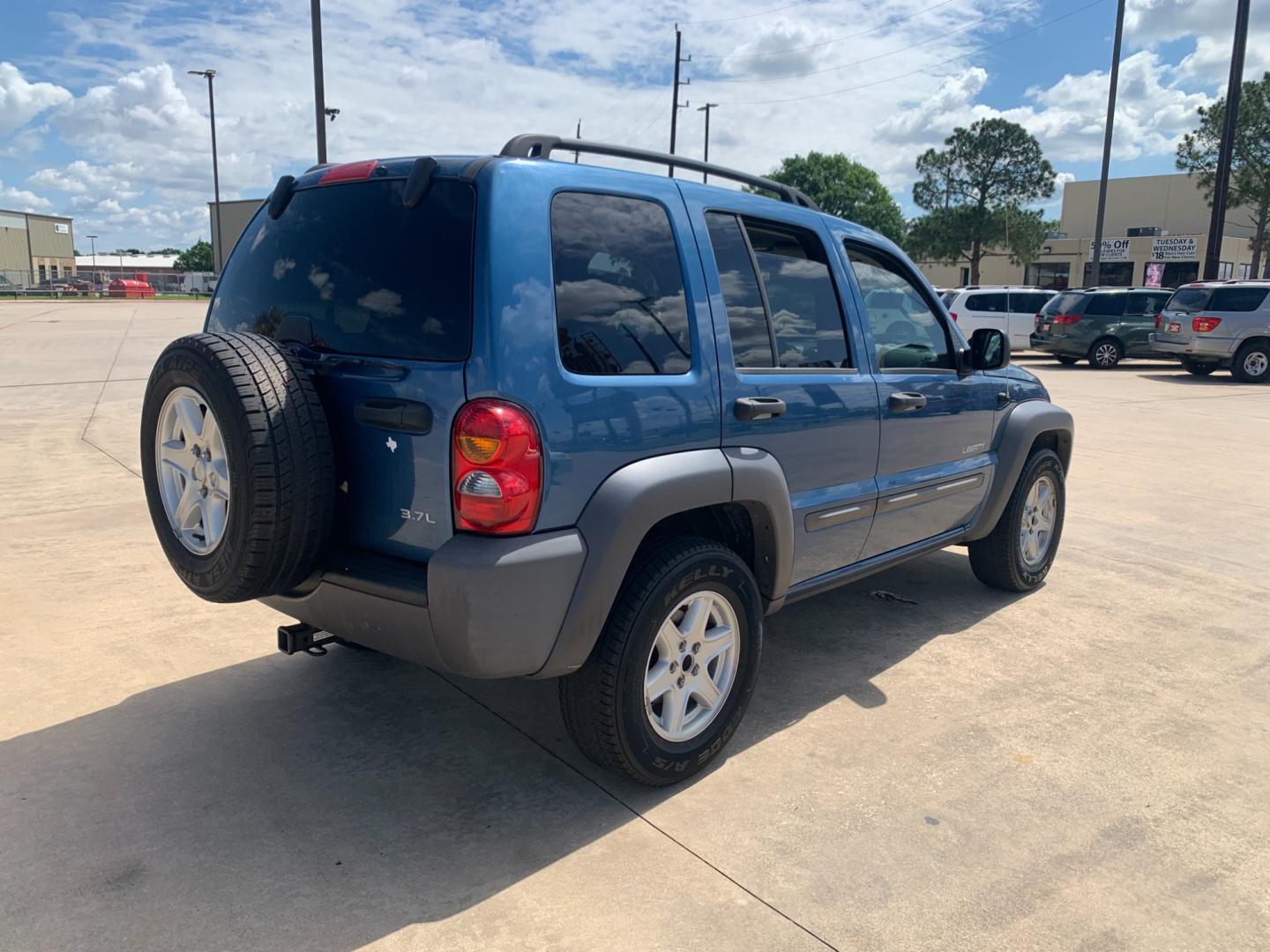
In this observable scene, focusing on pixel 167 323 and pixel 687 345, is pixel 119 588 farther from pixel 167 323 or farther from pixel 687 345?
pixel 167 323

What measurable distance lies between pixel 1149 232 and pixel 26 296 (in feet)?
222

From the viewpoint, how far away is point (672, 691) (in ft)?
10.2

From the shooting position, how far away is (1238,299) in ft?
57.3

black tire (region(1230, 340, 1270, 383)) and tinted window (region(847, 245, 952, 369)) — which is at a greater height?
tinted window (region(847, 245, 952, 369))

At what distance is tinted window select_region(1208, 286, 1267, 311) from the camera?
17281mm

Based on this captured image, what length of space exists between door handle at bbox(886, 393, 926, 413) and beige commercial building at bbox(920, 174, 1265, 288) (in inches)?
1694

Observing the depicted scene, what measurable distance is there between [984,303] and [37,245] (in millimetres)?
108127

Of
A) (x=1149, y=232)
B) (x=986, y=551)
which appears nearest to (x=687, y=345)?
(x=986, y=551)

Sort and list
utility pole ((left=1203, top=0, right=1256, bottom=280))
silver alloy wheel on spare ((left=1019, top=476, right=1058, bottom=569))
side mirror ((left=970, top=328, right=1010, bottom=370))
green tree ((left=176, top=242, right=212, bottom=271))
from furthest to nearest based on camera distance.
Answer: green tree ((left=176, top=242, right=212, bottom=271)) < utility pole ((left=1203, top=0, right=1256, bottom=280)) < silver alloy wheel on spare ((left=1019, top=476, right=1058, bottom=569)) < side mirror ((left=970, top=328, right=1010, bottom=370))

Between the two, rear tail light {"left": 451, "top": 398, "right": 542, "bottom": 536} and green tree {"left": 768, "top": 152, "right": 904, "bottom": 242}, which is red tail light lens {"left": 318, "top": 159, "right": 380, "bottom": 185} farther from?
green tree {"left": 768, "top": 152, "right": 904, "bottom": 242}

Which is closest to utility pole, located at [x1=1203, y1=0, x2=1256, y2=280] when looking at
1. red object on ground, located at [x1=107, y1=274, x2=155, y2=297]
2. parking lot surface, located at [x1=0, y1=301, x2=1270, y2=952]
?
parking lot surface, located at [x1=0, y1=301, x2=1270, y2=952]

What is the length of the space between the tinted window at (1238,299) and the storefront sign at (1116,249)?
31.9 m

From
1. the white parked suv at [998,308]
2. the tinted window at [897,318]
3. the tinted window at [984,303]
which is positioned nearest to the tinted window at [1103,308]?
the white parked suv at [998,308]

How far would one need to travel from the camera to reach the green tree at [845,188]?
70000 millimetres
